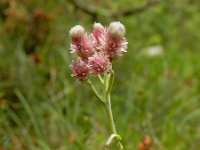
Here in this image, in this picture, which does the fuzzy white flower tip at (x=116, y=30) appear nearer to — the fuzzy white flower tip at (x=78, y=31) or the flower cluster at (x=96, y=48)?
the flower cluster at (x=96, y=48)

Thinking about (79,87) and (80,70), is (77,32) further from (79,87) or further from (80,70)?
(79,87)

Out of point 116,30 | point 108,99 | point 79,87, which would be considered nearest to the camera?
point 116,30

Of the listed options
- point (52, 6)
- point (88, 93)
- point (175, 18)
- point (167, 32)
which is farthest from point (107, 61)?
point (175, 18)

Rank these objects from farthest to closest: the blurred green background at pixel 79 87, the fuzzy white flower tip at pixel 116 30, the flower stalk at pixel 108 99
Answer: the blurred green background at pixel 79 87 < the flower stalk at pixel 108 99 < the fuzzy white flower tip at pixel 116 30

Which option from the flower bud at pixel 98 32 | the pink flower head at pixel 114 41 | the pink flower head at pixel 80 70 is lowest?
the pink flower head at pixel 80 70

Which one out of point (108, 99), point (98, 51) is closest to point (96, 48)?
point (98, 51)

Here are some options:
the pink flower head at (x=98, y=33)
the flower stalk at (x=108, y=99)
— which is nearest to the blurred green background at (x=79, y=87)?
the flower stalk at (x=108, y=99)

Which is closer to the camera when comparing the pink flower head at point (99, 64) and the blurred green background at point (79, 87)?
the pink flower head at point (99, 64)
